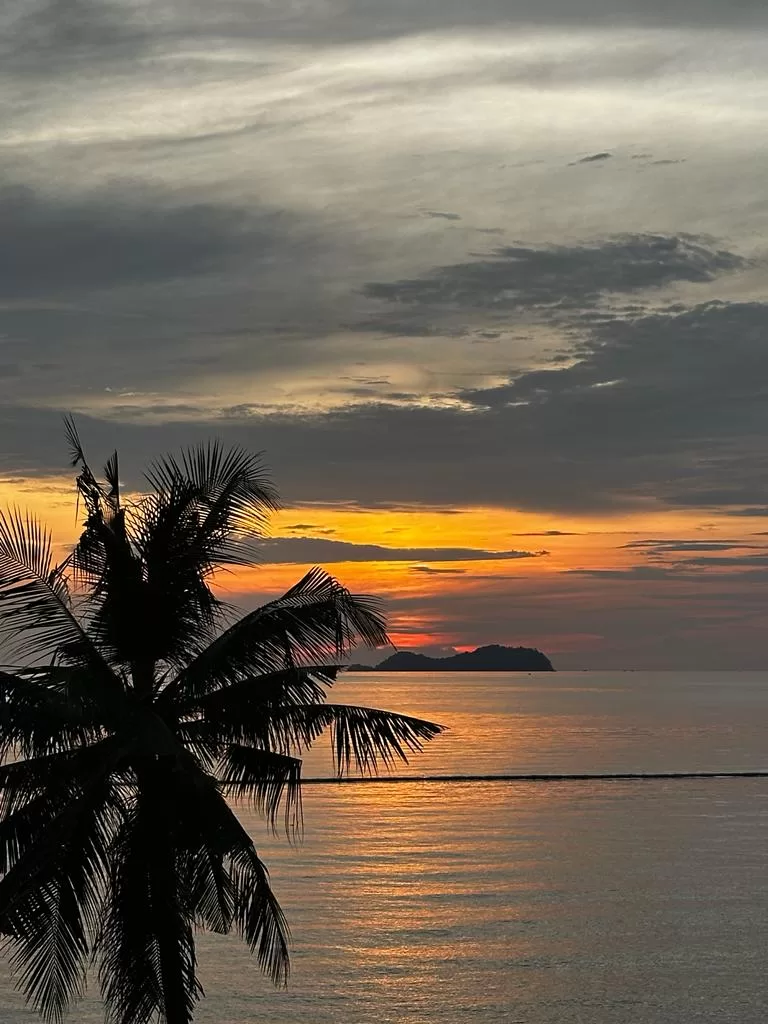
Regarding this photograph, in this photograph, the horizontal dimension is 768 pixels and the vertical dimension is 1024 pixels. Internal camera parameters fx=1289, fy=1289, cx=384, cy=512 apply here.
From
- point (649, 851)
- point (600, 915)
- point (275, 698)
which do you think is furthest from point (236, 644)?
point (649, 851)

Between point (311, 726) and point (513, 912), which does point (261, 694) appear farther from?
point (513, 912)

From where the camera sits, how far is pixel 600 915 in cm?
5141

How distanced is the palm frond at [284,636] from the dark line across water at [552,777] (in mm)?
82459

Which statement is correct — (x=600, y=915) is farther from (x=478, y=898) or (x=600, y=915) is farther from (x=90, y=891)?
(x=90, y=891)

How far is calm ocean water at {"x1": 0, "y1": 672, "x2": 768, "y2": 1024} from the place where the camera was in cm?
3834

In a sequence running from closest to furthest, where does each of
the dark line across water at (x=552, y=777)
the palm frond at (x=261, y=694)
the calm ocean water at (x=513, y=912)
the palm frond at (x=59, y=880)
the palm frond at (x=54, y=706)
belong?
the palm frond at (x=59, y=880)
the palm frond at (x=54, y=706)
the palm frond at (x=261, y=694)
the calm ocean water at (x=513, y=912)
the dark line across water at (x=552, y=777)

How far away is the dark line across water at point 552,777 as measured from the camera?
343ft

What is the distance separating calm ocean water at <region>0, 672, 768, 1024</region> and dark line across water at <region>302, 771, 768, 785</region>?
6372 millimetres

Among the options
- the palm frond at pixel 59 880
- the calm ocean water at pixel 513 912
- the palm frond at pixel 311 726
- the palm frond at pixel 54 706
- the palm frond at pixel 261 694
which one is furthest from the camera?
the calm ocean water at pixel 513 912

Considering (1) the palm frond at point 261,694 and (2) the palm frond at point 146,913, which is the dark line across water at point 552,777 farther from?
(1) the palm frond at point 261,694

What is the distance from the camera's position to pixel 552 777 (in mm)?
106375

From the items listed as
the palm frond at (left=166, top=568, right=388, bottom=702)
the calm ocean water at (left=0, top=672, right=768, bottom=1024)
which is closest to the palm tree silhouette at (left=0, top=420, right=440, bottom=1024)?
the palm frond at (left=166, top=568, right=388, bottom=702)

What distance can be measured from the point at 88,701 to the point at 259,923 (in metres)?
4.83

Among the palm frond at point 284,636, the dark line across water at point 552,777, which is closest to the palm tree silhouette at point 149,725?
the palm frond at point 284,636
